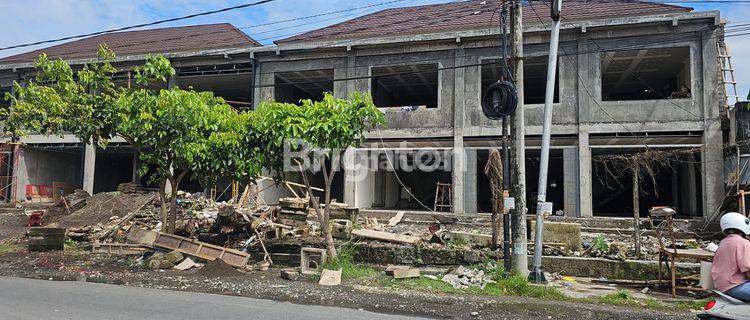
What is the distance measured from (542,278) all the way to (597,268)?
1.67 metres

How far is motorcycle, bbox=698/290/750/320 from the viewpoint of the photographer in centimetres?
425

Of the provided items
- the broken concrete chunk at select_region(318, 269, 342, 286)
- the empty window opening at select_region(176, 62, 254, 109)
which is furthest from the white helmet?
the empty window opening at select_region(176, 62, 254, 109)

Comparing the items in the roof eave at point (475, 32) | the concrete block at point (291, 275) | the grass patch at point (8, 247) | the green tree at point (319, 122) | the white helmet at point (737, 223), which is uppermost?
the roof eave at point (475, 32)

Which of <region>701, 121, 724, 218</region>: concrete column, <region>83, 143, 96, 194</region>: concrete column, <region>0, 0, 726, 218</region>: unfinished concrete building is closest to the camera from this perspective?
<region>701, 121, 724, 218</region>: concrete column

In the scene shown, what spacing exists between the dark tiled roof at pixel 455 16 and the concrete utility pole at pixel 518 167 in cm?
777

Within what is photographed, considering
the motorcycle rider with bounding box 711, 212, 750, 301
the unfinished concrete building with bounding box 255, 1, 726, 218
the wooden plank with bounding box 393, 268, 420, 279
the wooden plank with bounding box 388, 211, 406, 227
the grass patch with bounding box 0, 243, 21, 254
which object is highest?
the unfinished concrete building with bounding box 255, 1, 726, 218

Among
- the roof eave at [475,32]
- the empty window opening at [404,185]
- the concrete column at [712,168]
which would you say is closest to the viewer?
the concrete column at [712,168]

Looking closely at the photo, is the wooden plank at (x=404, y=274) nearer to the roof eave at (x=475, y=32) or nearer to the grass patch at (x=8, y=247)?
the roof eave at (x=475, y=32)

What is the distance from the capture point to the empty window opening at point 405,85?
19531 millimetres

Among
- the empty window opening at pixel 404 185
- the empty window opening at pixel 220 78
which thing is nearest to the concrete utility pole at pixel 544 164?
the empty window opening at pixel 404 185

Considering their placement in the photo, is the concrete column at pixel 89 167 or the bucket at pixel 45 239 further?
the concrete column at pixel 89 167

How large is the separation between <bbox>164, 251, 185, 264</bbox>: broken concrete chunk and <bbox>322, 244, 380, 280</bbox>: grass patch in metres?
3.56

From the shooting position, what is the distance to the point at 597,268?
1016cm

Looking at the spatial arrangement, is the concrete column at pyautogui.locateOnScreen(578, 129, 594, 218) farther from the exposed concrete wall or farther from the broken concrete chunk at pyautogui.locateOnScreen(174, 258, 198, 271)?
the exposed concrete wall
